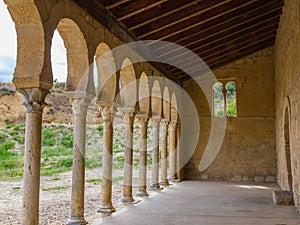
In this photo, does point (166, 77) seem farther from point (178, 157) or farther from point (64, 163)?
point (64, 163)

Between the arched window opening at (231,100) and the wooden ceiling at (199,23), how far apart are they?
398 inches

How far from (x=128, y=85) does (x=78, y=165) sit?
2.88 metres

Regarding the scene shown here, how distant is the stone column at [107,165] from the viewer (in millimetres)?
6051

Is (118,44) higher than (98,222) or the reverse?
higher

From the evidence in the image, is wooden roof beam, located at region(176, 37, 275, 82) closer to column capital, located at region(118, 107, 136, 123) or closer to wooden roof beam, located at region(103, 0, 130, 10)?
column capital, located at region(118, 107, 136, 123)

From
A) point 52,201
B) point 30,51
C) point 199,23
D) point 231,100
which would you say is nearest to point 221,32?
point 199,23

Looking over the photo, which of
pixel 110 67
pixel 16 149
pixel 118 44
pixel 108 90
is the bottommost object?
pixel 16 149

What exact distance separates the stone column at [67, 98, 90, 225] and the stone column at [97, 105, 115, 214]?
1.10 m

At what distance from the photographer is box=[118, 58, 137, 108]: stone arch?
7.38 meters

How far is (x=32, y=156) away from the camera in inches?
A: 153

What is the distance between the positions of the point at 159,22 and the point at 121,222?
160 inches

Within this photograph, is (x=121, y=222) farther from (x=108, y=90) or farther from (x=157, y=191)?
(x=157, y=191)

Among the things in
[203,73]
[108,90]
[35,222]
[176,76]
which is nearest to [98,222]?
[35,222]

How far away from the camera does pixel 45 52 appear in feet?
13.3
